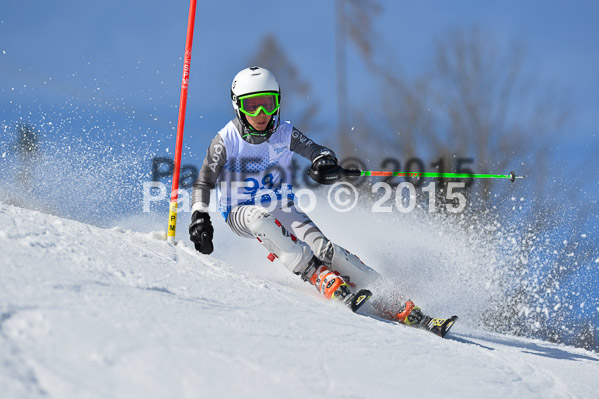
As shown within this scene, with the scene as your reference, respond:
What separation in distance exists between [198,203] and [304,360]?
2.26m

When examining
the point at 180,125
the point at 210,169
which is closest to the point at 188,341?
the point at 210,169

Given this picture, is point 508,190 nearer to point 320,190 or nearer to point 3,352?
point 320,190

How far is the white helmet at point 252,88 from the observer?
4.56 meters

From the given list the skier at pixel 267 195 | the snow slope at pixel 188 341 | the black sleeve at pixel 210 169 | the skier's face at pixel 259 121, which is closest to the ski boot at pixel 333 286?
the skier at pixel 267 195

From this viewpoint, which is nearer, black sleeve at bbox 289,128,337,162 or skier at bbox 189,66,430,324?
skier at bbox 189,66,430,324

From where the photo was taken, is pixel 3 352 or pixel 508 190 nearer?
pixel 3 352

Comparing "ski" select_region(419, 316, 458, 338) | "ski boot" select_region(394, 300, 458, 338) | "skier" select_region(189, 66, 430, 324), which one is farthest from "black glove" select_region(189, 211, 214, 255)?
"ski" select_region(419, 316, 458, 338)

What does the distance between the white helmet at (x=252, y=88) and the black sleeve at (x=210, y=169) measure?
0.90 ft

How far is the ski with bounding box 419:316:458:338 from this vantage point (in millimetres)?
4234

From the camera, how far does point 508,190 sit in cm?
1164

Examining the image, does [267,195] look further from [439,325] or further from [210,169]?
[439,325]

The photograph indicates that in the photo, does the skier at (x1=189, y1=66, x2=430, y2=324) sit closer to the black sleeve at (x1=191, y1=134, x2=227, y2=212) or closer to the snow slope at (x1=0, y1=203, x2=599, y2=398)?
the black sleeve at (x1=191, y1=134, x2=227, y2=212)

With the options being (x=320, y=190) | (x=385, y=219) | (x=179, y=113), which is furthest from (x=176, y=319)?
(x=320, y=190)

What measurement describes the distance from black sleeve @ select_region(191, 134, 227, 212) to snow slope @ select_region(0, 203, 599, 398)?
71cm
